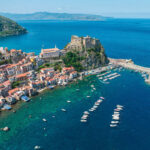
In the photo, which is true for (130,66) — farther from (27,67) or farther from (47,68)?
(27,67)

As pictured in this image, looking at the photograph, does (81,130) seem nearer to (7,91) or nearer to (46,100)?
(46,100)

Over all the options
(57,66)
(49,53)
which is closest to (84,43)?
(49,53)

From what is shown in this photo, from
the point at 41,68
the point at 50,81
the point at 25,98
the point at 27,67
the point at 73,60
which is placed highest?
the point at 73,60

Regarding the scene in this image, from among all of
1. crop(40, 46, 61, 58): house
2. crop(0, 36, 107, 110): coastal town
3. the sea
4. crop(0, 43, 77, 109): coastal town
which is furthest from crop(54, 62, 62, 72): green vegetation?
the sea

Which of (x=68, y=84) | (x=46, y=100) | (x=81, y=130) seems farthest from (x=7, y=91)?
(x=81, y=130)

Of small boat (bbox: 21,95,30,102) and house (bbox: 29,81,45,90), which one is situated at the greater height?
house (bbox: 29,81,45,90)

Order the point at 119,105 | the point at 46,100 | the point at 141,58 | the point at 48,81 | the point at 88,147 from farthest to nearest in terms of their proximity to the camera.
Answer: the point at 141,58 → the point at 48,81 → the point at 46,100 → the point at 119,105 → the point at 88,147

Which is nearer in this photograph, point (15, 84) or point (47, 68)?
point (15, 84)

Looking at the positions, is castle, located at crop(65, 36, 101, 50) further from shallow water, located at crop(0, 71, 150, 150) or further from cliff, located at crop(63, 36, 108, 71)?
shallow water, located at crop(0, 71, 150, 150)
